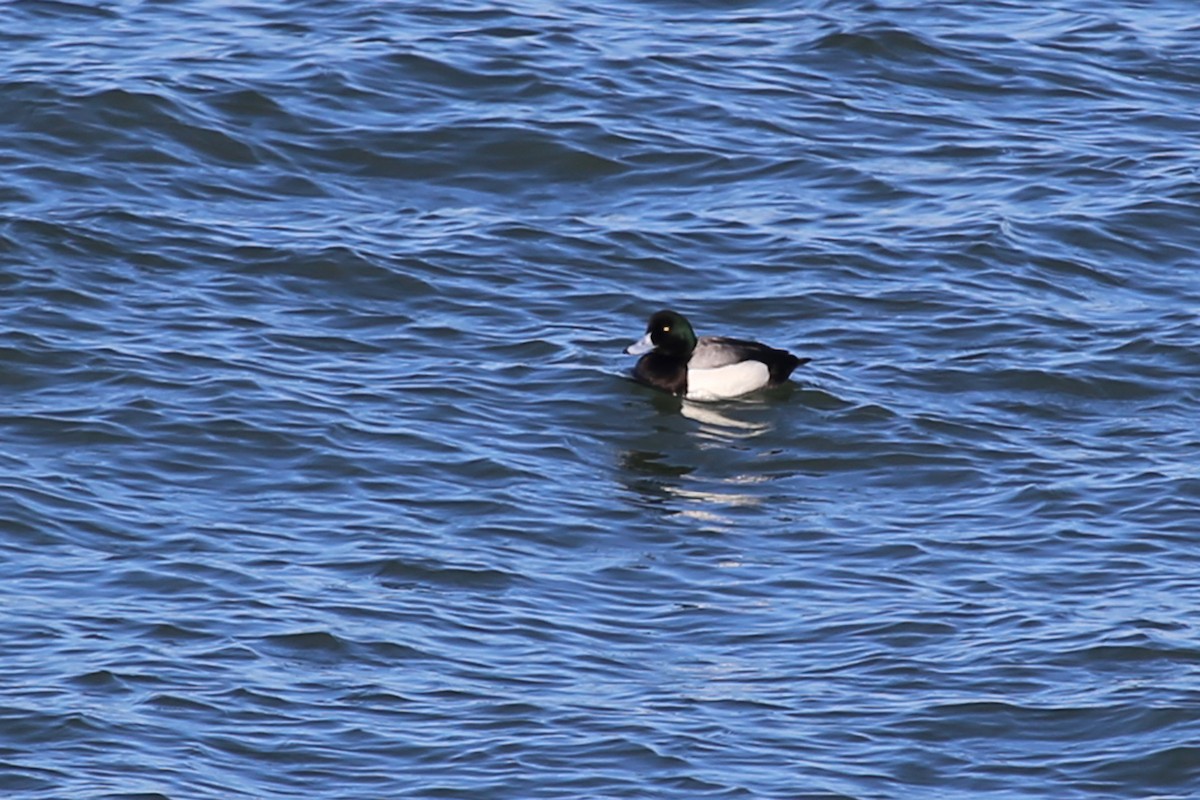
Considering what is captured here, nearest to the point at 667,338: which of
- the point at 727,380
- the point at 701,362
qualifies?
the point at 701,362

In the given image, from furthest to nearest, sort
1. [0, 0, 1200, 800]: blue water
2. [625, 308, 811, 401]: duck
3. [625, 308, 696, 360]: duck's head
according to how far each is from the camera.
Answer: [625, 308, 696, 360]: duck's head → [625, 308, 811, 401]: duck → [0, 0, 1200, 800]: blue water

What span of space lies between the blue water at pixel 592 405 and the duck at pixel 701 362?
0.15 metres

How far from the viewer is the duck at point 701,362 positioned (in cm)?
1381

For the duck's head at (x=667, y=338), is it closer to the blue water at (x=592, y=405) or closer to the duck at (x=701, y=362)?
the duck at (x=701, y=362)

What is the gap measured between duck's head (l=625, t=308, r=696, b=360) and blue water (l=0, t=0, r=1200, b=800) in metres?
0.27

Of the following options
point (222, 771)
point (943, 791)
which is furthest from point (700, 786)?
point (222, 771)

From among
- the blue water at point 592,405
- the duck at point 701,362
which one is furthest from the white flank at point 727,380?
the blue water at point 592,405

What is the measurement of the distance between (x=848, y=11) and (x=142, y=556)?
11115 millimetres

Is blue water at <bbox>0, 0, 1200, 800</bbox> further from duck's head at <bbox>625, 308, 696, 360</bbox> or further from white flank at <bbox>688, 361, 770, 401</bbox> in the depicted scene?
duck's head at <bbox>625, 308, 696, 360</bbox>

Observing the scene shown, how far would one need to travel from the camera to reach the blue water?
30.1 ft

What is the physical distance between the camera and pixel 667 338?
1396 centimetres

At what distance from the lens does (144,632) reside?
381 inches

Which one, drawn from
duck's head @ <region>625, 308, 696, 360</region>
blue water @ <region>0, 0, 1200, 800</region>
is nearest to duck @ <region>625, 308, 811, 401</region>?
duck's head @ <region>625, 308, 696, 360</region>

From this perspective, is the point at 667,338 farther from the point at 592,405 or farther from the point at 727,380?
the point at 592,405
